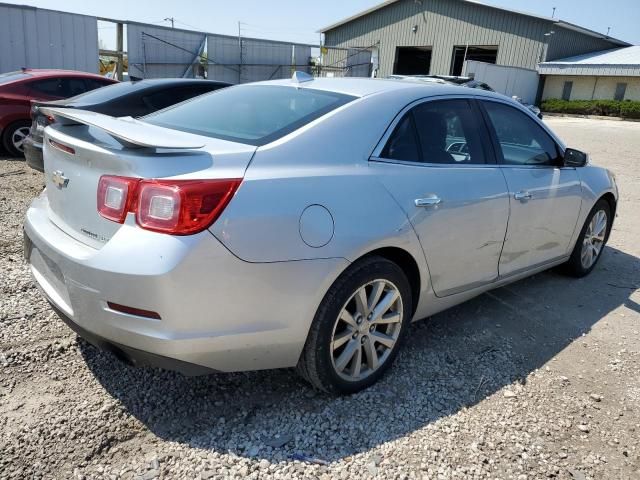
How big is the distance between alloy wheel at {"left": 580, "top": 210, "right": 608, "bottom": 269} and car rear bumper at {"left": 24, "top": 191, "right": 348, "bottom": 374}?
318 cm

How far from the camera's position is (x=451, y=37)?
3497 centimetres

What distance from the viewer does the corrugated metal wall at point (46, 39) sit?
13461 mm

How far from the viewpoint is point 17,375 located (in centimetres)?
276

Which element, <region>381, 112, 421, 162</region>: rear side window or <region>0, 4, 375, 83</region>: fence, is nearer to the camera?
<region>381, 112, 421, 162</region>: rear side window

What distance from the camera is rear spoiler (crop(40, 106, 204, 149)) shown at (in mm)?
2158

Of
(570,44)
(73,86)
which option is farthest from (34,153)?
(570,44)

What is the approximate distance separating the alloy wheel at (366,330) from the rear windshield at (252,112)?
908mm

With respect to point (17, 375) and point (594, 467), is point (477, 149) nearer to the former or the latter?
point (594, 467)

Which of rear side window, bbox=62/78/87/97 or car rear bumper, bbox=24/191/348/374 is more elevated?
rear side window, bbox=62/78/87/97

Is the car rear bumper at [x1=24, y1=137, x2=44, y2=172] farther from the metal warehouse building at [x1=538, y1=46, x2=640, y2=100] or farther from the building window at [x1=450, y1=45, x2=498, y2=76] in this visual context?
the metal warehouse building at [x1=538, y1=46, x2=640, y2=100]

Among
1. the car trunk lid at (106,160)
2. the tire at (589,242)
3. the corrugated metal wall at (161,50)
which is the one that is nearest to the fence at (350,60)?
the corrugated metal wall at (161,50)

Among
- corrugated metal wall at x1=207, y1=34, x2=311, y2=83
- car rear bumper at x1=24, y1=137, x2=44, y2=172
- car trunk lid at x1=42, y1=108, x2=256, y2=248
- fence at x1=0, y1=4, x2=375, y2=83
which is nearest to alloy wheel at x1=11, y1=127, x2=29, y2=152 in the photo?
car rear bumper at x1=24, y1=137, x2=44, y2=172

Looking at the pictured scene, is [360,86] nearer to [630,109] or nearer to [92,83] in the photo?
[92,83]

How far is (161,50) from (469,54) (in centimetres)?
2684
